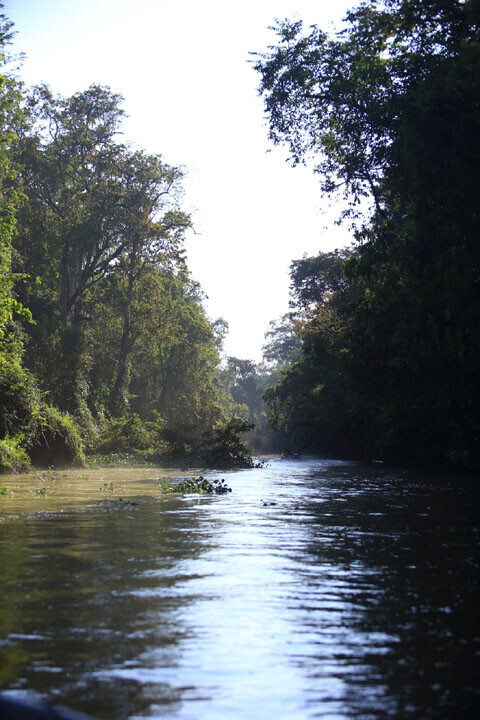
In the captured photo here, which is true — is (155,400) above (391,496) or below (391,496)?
above

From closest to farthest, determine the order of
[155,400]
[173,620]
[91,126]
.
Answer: [173,620], [91,126], [155,400]

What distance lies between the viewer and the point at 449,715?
3.79 meters

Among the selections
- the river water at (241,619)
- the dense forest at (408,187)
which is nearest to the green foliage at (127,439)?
the dense forest at (408,187)

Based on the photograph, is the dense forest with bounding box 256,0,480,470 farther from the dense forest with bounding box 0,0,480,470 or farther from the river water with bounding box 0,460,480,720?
the river water with bounding box 0,460,480,720

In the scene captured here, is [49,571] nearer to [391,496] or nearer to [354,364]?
[391,496]

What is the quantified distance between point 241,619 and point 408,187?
664 inches

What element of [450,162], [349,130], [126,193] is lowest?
[450,162]

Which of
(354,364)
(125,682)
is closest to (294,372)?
(354,364)

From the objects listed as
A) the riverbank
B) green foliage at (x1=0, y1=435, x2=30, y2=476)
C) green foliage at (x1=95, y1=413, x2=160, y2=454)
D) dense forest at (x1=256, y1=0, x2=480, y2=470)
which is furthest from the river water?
green foliage at (x1=95, y1=413, x2=160, y2=454)

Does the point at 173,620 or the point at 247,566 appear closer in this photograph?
the point at 173,620

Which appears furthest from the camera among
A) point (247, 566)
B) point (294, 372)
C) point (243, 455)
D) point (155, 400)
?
point (155, 400)

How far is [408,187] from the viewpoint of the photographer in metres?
→ 20.4

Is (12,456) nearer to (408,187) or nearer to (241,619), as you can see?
(408,187)

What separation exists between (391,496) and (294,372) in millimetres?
33239
